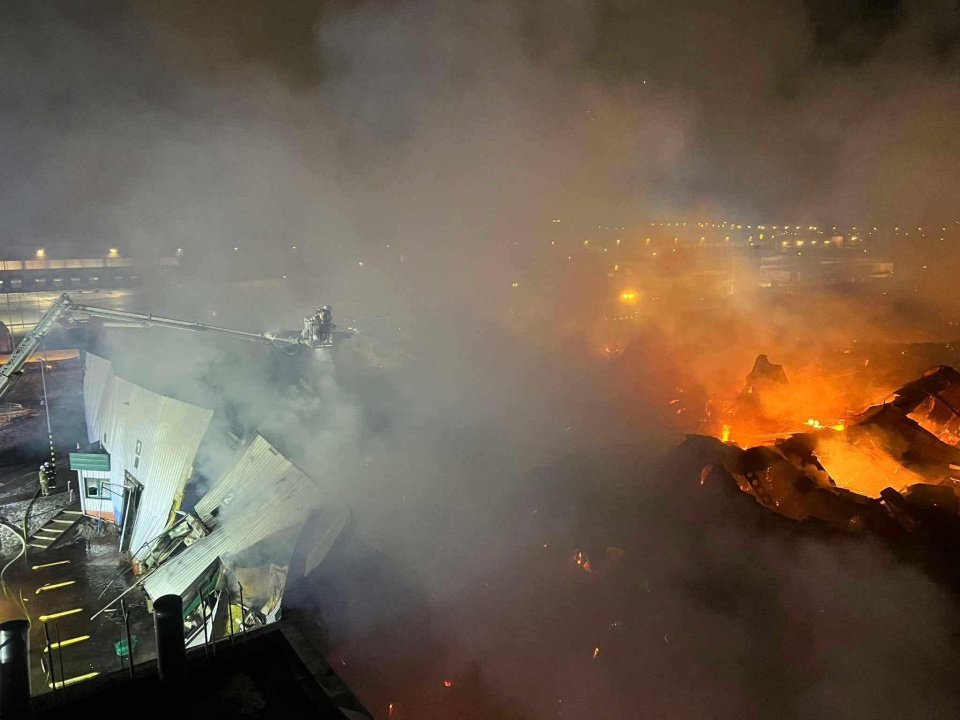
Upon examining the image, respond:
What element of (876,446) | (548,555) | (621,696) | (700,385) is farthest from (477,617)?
(700,385)

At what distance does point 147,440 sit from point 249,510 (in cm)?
290

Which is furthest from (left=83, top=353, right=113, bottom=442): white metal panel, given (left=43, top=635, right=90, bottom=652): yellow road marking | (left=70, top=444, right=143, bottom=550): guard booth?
(left=43, top=635, right=90, bottom=652): yellow road marking

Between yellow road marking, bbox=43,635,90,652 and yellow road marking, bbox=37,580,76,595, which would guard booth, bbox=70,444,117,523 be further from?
yellow road marking, bbox=43,635,90,652

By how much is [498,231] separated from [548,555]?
38.1 feet

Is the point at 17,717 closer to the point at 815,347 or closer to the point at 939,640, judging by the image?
the point at 939,640

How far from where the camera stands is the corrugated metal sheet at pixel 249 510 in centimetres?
667

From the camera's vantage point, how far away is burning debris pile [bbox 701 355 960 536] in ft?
22.6

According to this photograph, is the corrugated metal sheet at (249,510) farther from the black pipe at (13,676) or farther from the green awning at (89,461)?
the black pipe at (13,676)

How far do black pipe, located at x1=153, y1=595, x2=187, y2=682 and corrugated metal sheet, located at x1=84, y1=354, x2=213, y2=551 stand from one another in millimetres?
4540

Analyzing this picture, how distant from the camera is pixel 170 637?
3.62m

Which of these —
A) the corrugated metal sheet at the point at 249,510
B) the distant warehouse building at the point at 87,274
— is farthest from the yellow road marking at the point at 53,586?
the distant warehouse building at the point at 87,274

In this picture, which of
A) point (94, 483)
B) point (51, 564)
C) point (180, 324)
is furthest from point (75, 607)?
point (180, 324)

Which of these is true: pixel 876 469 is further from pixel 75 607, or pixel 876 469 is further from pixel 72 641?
pixel 75 607

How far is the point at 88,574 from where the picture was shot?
8.52m
